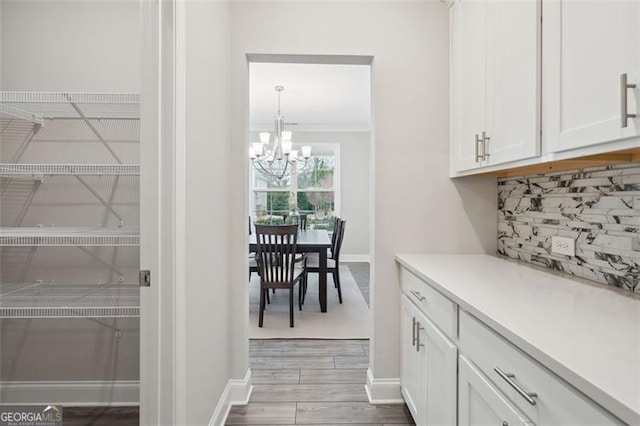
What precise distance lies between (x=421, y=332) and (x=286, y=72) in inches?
129

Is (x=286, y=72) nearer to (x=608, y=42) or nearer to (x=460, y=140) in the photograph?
(x=460, y=140)

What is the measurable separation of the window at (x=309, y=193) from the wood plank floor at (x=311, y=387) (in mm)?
4355

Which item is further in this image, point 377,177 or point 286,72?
point 286,72

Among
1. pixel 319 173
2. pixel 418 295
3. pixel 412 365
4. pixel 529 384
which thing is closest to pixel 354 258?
pixel 319 173

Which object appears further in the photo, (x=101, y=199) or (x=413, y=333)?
(x=101, y=199)

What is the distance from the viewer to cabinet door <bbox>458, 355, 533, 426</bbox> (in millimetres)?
931

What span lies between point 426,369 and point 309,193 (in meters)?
5.77

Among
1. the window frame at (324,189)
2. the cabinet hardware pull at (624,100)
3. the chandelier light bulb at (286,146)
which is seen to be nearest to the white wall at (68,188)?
the cabinet hardware pull at (624,100)

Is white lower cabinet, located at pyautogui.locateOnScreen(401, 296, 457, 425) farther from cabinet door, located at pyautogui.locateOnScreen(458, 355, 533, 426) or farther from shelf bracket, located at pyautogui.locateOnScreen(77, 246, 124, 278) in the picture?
shelf bracket, located at pyautogui.locateOnScreen(77, 246, 124, 278)

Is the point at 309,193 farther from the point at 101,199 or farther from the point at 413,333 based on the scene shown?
the point at 413,333

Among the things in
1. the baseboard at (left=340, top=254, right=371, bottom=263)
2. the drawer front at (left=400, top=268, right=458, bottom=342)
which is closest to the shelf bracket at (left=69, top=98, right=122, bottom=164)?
the drawer front at (left=400, top=268, right=458, bottom=342)

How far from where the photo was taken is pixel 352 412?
2068 mm

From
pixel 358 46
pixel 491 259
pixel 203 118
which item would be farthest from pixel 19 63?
pixel 491 259

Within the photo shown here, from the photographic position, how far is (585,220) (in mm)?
1477
